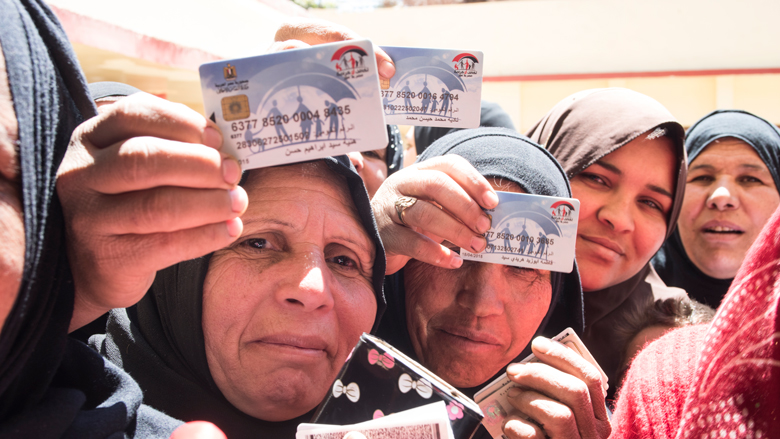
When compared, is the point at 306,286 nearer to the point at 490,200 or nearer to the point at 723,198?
the point at 490,200

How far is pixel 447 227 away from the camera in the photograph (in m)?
1.70

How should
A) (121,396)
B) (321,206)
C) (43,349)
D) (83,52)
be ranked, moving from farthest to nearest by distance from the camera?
(83,52)
(321,206)
(121,396)
(43,349)

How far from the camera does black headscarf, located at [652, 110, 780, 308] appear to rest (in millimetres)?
3416

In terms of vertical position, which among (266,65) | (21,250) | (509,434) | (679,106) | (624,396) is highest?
(266,65)

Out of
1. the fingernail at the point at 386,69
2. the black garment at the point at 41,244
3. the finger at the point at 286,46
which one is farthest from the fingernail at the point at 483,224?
the black garment at the point at 41,244

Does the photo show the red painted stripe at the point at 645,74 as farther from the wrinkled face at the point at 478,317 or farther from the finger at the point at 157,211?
the finger at the point at 157,211

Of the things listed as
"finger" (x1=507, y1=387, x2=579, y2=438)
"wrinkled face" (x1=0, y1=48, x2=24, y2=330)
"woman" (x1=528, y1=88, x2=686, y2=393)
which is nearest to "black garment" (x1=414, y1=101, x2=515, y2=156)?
"woman" (x1=528, y1=88, x2=686, y2=393)

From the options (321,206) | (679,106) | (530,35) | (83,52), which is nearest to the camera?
(321,206)

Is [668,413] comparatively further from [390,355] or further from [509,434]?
[390,355]

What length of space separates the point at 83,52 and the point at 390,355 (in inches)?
230

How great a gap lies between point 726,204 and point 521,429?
8.42ft

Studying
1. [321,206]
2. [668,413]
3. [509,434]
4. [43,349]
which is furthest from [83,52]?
[668,413]

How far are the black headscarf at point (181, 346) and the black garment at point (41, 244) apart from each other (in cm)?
47

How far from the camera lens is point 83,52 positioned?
5.55 meters
